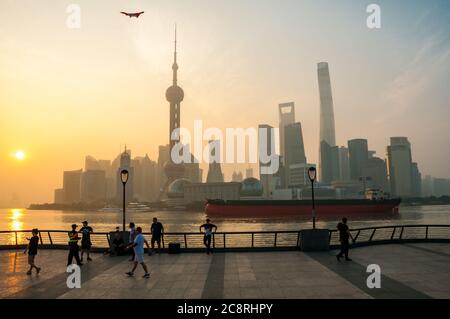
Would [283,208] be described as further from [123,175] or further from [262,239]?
[123,175]

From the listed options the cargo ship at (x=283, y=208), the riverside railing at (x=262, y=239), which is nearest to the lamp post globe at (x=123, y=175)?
the riverside railing at (x=262, y=239)

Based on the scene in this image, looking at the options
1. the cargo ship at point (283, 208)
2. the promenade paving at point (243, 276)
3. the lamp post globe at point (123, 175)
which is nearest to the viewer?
the promenade paving at point (243, 276)

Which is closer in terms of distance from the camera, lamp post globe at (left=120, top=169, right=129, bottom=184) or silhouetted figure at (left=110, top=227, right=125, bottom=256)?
silhouetted figure at (left=110, top=227, right=125, bottom=256)

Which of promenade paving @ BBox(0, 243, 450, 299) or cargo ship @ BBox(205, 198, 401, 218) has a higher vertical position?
promenade paving @ BBox(0, 243, 450, 299)

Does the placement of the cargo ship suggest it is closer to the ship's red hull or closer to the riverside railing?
the ship's red hull

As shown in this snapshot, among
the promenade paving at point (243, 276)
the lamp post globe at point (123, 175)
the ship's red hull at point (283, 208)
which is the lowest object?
the ship's red hull at point (283, 208)

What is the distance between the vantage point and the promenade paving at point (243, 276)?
33.7 ft

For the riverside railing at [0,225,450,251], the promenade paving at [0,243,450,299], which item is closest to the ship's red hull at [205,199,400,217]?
the riverside railing at [0,225,450,251]

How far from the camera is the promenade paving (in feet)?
33.7

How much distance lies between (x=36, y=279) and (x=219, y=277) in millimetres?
6607

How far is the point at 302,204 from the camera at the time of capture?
103562 mm

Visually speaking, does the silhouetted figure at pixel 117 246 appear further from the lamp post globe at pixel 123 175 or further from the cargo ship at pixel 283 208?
the cargo ship at pixel 283 208

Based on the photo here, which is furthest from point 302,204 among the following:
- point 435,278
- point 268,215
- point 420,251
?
point 435,278
